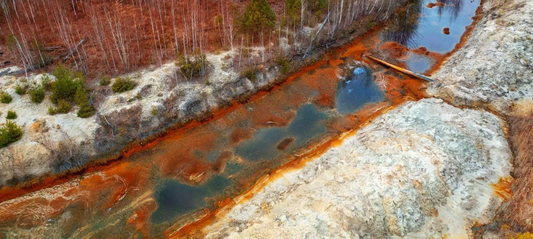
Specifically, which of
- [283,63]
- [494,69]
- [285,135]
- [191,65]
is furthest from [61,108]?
[494,69]

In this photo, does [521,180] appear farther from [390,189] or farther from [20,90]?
[20,90]

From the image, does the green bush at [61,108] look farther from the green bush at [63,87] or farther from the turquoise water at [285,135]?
the turquoise water at [285,135]

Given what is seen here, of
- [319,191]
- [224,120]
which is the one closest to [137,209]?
[224,120]

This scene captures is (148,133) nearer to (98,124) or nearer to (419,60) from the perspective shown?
(98,124)

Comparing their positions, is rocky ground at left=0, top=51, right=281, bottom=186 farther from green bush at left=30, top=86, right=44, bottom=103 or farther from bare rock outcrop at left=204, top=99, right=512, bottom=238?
bare rock outcrop at left=204, top=99, right=512, bottom=238

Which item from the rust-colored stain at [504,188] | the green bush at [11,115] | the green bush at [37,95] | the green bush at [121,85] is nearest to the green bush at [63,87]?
the green bush at [37,95]
